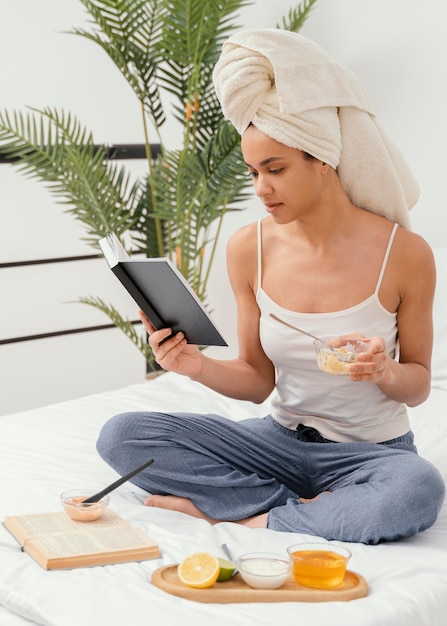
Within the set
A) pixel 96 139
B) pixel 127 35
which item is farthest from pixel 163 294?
pixel 96 139

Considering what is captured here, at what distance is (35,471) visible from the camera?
2.15 metres

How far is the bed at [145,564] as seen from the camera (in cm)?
145

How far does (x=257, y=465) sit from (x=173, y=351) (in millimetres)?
328

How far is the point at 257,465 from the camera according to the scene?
210 centimetres

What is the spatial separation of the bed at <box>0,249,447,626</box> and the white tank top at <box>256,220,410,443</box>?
0.25 meters

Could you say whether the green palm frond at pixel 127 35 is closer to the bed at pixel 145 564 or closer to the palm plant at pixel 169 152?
the palm plant at pixel 169 152

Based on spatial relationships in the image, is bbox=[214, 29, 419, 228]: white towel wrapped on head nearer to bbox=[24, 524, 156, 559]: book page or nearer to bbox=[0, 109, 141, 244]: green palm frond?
bbox=[24, 524, 156, 559]: book page

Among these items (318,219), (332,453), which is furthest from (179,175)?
(332,453)

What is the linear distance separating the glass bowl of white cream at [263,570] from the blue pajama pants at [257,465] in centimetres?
28

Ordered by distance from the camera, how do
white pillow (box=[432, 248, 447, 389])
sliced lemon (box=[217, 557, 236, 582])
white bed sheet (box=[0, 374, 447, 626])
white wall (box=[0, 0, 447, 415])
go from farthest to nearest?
white wall (box=[0, 0, 447, 415]), white pillow (box=[432, 248, 447, 389]), sliced lemon (box=[217, 557, 236, 582]), white bed sheet (box=[0, 374, 447, 626])

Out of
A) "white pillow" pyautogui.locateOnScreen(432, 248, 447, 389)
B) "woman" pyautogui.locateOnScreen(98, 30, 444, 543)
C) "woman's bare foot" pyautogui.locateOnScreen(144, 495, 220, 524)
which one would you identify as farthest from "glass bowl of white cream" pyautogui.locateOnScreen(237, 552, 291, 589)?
"white pillow" pyautogui.locateOnScreen(432, 248, 447, 389)

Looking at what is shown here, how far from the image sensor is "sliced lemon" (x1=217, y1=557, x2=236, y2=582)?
1.55m

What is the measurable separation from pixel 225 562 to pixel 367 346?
482 mm

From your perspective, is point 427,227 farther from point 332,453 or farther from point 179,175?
point 332,453
